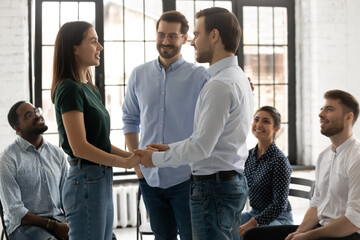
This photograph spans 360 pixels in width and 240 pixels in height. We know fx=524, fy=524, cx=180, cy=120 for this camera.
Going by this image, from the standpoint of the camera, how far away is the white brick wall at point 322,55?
6148mm

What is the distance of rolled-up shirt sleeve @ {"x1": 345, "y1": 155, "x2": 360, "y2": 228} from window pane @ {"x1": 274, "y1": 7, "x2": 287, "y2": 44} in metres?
3.75

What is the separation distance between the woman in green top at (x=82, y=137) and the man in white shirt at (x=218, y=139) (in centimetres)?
30

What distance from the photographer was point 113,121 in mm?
5930

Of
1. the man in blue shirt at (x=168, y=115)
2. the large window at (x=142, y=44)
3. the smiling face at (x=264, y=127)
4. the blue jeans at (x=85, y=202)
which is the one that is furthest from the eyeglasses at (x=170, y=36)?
the large window at (x=142, y=44)

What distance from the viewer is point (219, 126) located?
2182mm

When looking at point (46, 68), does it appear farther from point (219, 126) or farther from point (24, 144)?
point (219, 126)

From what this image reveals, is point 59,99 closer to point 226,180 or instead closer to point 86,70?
point 86,70

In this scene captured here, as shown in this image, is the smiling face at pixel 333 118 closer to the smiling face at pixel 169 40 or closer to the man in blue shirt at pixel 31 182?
the smiling face at pixel 169 40

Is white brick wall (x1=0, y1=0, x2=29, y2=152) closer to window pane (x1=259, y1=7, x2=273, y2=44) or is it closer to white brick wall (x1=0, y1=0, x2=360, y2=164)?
window pane (x1=259, y1=7, x2=273, y2=44)

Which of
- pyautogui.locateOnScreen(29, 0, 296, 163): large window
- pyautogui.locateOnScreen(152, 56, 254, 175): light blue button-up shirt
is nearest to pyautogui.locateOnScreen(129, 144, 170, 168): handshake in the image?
pyautogui.locateOnScreen(152, 56, 254, 175): light blue button-up shirt

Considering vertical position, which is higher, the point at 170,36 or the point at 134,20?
the point at 134,20

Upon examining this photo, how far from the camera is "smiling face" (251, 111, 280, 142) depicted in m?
3.69

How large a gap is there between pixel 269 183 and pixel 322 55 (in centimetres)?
308

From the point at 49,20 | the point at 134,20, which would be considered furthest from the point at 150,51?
the point at 49,20
